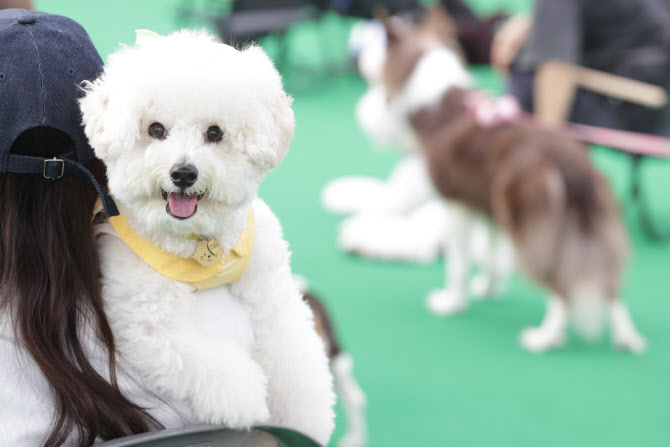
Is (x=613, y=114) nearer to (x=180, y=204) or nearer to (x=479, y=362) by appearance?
(x=479, y=362)

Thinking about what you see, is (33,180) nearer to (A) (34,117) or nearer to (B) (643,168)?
(A) (34,117)

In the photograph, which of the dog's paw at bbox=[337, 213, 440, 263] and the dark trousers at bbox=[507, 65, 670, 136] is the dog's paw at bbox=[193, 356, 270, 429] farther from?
the dark trousers at bbox=[507, 65, 670, 136]

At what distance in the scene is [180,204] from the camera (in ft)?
2.71

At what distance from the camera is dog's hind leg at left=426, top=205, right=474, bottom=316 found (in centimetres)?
300

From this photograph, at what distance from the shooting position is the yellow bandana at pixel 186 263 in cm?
90

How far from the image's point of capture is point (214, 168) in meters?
0.82

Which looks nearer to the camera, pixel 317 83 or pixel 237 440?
pixel 237 440

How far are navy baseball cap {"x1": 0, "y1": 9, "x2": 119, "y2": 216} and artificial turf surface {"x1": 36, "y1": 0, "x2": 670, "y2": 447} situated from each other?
0.75 m

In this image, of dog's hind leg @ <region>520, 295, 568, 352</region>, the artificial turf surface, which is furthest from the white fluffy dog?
dog's hind leg @ <region>520, 295, 568, 352</region>

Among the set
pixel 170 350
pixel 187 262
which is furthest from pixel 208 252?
pixel 170 350

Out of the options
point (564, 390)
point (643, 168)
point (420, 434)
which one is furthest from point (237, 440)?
point (643, 168)

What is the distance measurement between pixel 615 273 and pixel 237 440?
2.06 m

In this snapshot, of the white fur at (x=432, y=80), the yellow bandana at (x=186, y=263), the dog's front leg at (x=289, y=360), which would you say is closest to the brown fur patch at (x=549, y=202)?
the white fur at (x=432, y=80)

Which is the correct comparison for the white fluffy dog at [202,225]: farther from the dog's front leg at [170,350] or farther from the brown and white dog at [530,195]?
the brown and white dog at [530,195]
